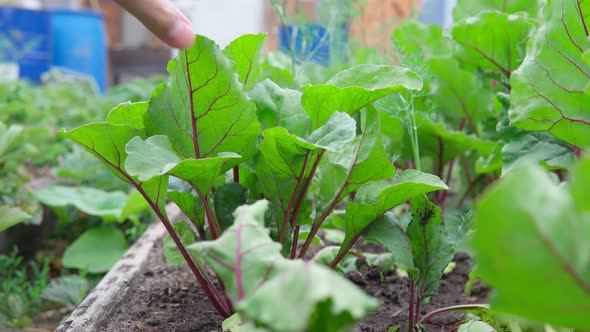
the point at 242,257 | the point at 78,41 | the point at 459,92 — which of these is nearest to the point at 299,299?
the point at 242,257

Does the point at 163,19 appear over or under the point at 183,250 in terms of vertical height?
over

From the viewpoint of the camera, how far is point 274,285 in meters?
0.47

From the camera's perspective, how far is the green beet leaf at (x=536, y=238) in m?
0.42

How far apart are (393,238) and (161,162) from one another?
0.41 m

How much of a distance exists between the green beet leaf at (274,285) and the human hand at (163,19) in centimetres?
31

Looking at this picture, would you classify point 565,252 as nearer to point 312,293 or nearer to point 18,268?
point 312,293

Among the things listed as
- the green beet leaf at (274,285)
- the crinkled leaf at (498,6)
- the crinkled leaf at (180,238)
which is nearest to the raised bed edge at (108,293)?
the crinkled leaf at (180,238)

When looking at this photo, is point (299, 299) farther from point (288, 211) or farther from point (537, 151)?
point (537, 151)

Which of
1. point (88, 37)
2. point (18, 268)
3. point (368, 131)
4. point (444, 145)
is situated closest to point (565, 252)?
point (368, 131)

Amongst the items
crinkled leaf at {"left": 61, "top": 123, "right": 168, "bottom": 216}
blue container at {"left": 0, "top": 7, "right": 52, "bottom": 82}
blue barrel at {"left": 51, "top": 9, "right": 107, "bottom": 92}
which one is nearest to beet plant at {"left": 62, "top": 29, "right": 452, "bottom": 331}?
crinkled leaf at {"left": 61, "top": 123, "right": 168, "bottom": 216}

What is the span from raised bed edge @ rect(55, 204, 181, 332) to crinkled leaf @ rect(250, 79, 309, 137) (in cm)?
47

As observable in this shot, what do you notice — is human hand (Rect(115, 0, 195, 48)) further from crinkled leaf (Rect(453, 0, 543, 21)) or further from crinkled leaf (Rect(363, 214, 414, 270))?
crinkled leaf (Rect(453, 0, 543, 21))

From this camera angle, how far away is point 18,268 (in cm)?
206

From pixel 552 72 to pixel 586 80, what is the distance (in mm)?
55
